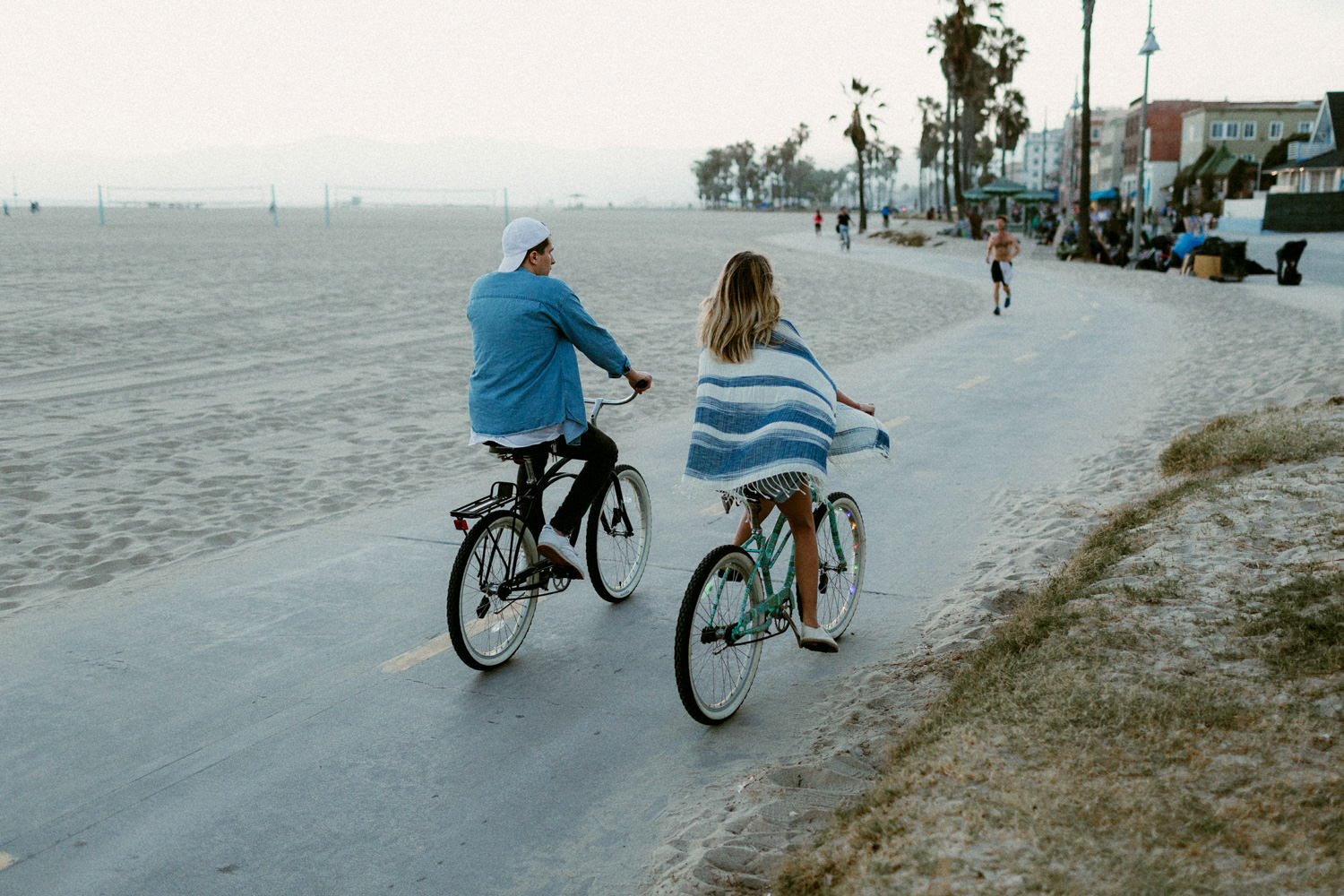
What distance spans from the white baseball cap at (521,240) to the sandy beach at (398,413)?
1.18 meters

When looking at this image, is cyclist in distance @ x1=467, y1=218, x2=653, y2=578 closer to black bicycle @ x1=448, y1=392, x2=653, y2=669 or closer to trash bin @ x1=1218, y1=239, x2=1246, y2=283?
black bicycle @ x1=448, y1=392, x2=653, y2=669

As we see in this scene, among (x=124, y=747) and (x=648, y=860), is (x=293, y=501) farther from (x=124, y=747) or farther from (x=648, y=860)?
(x=648, y=860)

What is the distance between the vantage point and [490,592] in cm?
495

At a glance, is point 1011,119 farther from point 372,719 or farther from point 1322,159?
point 372,719

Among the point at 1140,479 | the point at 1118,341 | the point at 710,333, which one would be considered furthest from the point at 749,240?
the point at 710,333

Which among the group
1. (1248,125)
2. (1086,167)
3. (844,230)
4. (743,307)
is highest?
(1248,125)

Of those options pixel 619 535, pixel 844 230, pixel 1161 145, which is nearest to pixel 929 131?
pixel 1161 145

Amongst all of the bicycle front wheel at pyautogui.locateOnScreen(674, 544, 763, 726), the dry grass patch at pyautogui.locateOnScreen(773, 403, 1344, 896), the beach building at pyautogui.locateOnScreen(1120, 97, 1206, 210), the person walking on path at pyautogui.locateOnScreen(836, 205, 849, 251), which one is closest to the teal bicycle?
the bicycle front wheel at pyautogui.locateOnScreen(674, 544, 763, 726)

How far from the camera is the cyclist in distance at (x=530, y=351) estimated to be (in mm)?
4871

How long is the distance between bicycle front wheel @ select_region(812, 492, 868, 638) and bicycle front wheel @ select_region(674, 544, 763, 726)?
72cm

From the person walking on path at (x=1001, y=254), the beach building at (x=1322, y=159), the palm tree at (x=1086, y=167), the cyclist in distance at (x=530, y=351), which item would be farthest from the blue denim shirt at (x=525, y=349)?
the beach building at (x=1322, y=159)

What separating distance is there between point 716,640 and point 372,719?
1.46 m

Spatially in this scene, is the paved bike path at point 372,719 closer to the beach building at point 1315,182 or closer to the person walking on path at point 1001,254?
the person walking on path at point 1001,254

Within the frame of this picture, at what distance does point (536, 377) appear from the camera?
16.2 ft
